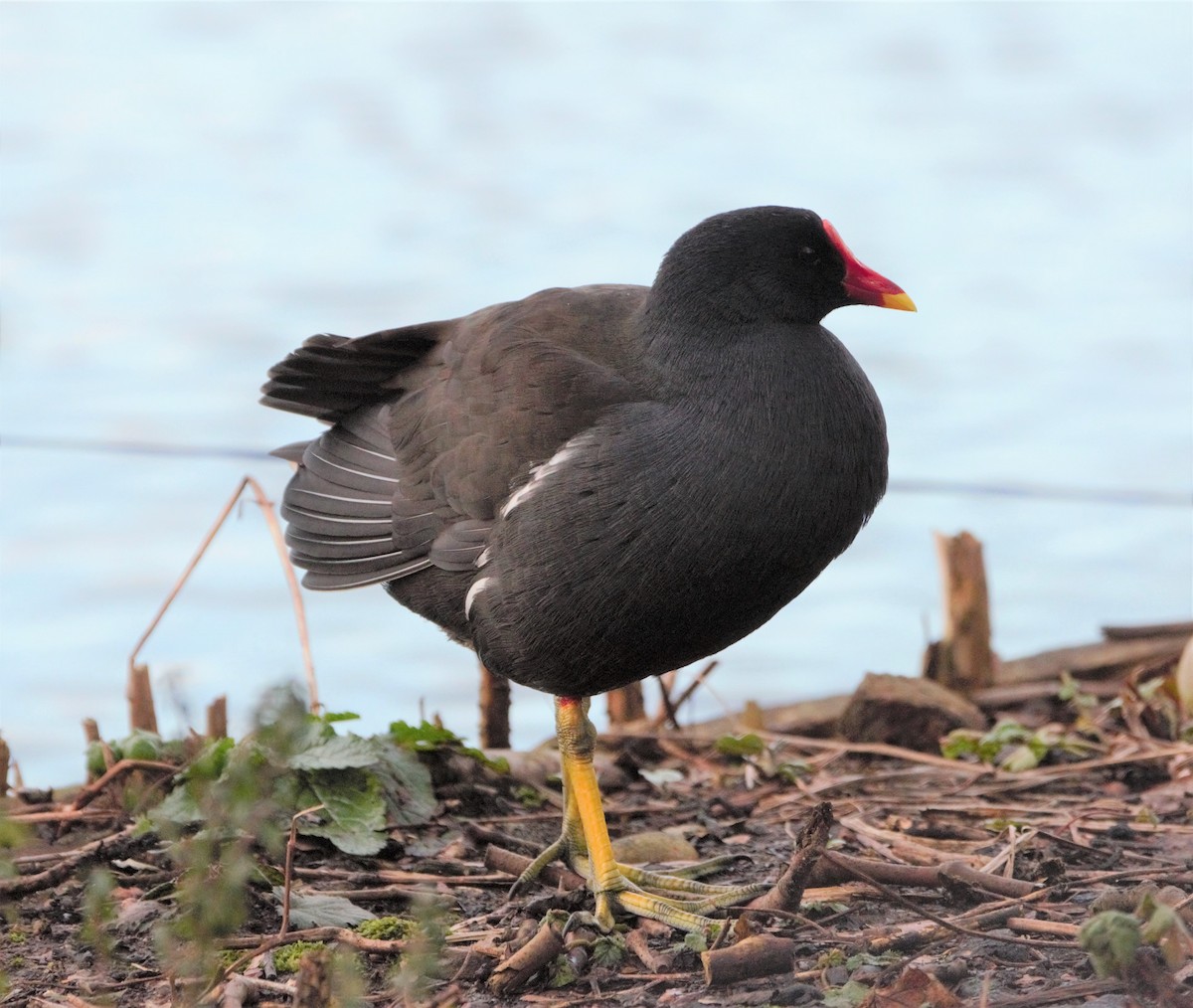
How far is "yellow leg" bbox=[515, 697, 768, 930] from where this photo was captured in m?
4.00

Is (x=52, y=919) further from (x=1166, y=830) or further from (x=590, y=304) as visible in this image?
(x=1166, y=830)

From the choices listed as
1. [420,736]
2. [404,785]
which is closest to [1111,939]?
[404,785]

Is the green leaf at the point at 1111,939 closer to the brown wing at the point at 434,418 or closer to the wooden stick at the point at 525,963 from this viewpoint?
the wooden stick at the point at 525,963

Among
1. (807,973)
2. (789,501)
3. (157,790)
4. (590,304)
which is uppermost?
(590,304)

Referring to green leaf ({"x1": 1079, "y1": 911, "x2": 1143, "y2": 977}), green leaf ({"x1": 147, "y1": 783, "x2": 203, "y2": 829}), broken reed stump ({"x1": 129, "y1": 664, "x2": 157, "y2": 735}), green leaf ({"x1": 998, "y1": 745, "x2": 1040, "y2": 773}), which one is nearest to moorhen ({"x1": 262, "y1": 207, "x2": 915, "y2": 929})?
green leaf ({"x1": 147, "y1": 783, "x2": 203, "y2": 829})

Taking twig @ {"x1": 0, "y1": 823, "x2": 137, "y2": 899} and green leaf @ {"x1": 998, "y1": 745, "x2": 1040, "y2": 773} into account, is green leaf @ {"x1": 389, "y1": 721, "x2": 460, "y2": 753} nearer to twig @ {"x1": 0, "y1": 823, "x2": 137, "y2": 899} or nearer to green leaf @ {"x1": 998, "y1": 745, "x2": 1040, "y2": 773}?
twig @ {"x1": 0, "y1": 823, "x2": 137, "y2": 899}

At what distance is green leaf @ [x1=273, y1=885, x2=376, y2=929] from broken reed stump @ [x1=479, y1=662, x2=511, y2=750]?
163 centimetres

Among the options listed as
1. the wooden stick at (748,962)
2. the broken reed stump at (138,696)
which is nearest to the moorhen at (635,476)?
the wooden stick at (748,962)

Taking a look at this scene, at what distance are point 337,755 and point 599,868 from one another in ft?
2.81

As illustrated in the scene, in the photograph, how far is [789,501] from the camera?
3.88 m

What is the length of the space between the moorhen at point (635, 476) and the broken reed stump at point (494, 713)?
909 millimetres

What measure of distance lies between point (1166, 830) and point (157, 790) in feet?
9.60

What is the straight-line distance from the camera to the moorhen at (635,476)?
389cm

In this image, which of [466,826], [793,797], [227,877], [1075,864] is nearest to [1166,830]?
[1075,864]
